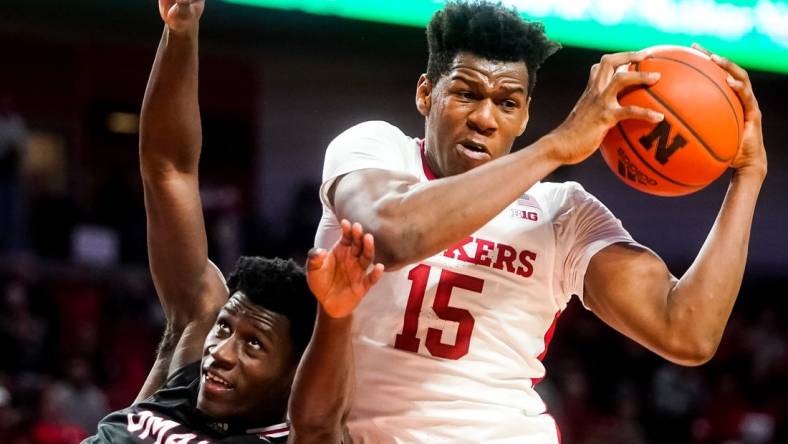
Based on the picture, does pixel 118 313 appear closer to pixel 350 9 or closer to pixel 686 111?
pixel 350 9

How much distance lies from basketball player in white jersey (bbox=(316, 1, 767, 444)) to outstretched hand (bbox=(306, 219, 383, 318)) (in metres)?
0.35

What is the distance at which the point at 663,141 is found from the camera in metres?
2.73

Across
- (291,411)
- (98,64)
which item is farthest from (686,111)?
(98,64)

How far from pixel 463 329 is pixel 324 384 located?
46 cm

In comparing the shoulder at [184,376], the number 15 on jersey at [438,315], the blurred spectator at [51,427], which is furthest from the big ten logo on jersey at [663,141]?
the blurred spectator at [51,427]

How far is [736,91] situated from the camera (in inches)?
112

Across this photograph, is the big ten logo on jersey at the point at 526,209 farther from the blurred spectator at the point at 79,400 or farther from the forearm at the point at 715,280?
the blurred spectator at the point at 79,400

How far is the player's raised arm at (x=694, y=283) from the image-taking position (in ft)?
9.72

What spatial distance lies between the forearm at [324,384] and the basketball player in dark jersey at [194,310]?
0.30 meters

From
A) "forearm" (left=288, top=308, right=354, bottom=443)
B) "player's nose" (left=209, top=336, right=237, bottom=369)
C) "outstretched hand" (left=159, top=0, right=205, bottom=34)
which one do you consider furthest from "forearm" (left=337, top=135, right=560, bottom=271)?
"outstretched hand" (left=159, top=0, right=205, bottom=34)

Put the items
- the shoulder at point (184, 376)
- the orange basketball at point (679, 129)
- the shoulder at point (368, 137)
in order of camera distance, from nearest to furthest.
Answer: the orange basketball at point (679, 129) → the shoulder at point (368, 137) → the shoulder at point (184, 376)

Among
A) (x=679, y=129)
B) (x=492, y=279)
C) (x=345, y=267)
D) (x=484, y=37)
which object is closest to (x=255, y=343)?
(x=492, y=279)

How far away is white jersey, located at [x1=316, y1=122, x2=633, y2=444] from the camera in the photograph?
303 cm

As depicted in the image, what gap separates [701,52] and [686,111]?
255mm
